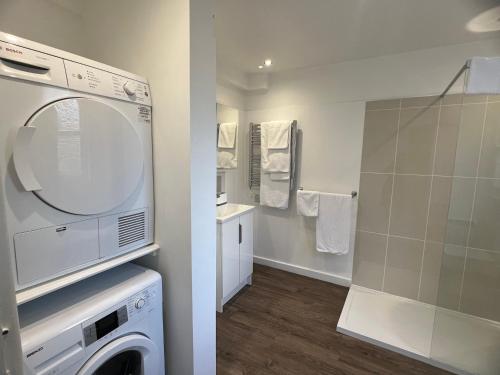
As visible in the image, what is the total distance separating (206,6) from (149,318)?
1.47 metres

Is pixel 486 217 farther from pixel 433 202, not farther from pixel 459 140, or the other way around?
pixel 459 140

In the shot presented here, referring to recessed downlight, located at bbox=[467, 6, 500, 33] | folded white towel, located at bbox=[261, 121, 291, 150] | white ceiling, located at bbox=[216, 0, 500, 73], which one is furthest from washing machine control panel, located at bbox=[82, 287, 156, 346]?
recessed downlight, located at bbox=[467, 6, 500, 33]

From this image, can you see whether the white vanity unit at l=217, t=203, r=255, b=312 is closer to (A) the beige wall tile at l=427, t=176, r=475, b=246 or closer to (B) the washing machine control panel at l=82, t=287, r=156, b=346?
(B) the washing machine control panel at l=82, t=287, r=156, b=346

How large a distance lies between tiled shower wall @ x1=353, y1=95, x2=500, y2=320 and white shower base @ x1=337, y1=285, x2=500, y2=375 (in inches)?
4.8

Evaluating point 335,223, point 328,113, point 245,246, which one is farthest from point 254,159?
point 335,223

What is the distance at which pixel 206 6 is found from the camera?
111cm

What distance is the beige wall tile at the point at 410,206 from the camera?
2227mm

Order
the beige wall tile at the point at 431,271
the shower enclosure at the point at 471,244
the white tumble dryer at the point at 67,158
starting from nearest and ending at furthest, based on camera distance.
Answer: the white tumble dryer at the point at 67,158 → the shower enclosure at the point at 471,244 → the beige wall tile at the point at 431,271

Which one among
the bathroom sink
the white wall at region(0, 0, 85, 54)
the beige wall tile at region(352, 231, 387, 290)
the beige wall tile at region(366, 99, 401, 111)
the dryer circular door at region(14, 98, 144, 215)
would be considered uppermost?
the white wall at region(0, 0, 85, 54)

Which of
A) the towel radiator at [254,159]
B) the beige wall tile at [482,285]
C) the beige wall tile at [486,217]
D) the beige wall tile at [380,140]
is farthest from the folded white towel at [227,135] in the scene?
the beige wall tile at [482,285]

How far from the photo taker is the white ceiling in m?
1.52

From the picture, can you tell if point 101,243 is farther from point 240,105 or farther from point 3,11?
point 240,105

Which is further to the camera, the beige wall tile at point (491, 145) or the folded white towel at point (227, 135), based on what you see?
the folded white towel at point (227, 135)

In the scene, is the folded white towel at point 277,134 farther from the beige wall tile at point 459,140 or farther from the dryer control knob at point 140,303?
the dryer control knob at point 140,303
